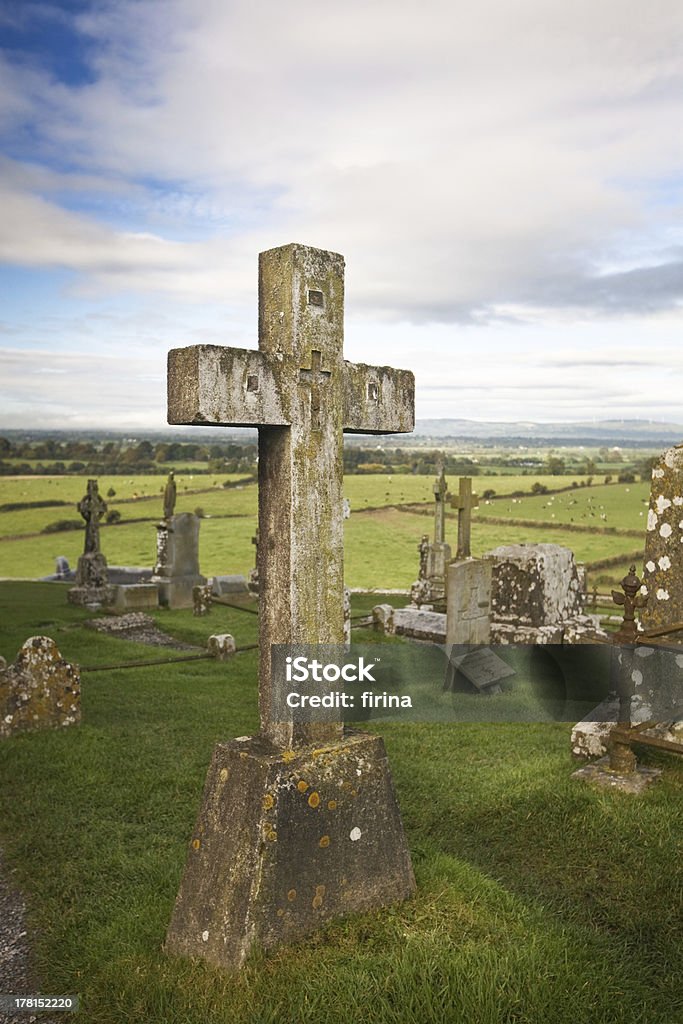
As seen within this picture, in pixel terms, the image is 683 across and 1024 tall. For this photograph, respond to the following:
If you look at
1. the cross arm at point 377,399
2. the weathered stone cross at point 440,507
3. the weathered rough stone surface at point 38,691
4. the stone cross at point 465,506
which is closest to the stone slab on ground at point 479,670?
the stone cross at point 465,506

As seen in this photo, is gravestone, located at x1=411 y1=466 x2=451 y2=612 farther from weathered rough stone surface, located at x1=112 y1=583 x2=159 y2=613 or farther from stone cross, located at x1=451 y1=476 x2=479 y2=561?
weathered rough stone surface, located at x1=112 y1=583 x2=159 y2=613

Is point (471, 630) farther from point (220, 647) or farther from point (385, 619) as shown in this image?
point (220, 647)

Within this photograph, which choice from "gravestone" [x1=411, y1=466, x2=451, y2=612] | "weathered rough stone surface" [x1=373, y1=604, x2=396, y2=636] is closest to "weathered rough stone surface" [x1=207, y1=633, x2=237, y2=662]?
"weathered rough stone surface" [x1=373, y1=604, x2=396, y2=636]

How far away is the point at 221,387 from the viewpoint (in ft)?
13.7

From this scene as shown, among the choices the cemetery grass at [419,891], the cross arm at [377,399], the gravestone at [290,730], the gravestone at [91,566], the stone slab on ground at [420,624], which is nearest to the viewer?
the cemetery grass at [419,891]

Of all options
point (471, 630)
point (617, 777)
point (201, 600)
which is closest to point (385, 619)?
point (471, 630)

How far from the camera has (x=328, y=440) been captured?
15.4 ft

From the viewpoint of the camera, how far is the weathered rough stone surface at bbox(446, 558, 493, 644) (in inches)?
478

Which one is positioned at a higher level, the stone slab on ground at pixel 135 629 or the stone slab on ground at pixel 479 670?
the stone slab on ground at pixel 479 670

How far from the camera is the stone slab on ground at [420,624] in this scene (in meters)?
15.3

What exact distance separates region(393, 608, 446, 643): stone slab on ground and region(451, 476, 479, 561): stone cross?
7.07 feet

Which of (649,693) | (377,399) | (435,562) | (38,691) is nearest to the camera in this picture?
(377,399)

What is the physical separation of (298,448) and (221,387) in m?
0.60

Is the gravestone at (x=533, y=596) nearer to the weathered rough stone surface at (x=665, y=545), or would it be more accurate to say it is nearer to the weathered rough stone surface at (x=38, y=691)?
the weathered rough stone surface at (x=665, y=545)
